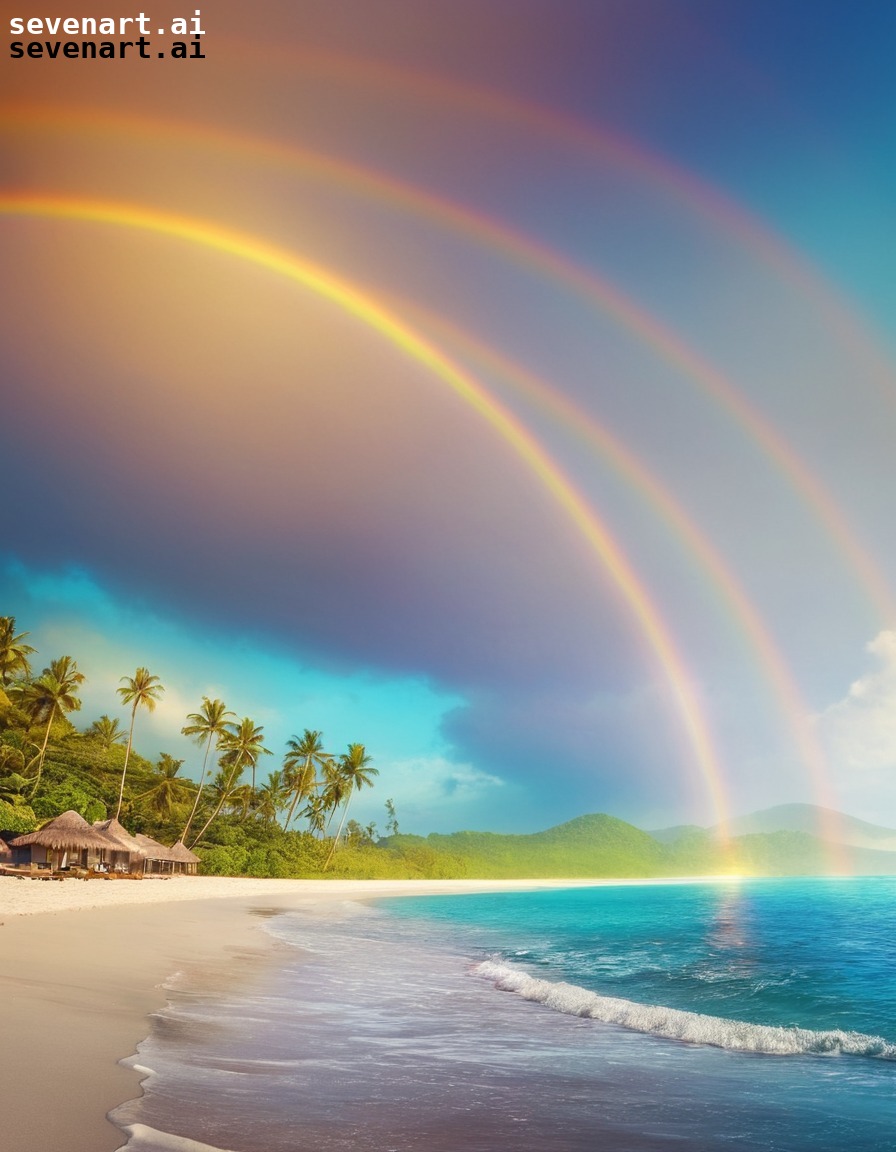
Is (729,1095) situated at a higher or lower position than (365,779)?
lower

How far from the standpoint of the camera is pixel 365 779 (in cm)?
8588

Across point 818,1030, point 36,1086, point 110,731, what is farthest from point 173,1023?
point 110,731

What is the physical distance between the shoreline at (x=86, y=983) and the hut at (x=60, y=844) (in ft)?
32.3

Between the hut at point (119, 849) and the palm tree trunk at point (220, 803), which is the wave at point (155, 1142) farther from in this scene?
the palm tree trunk at point (220, 803)

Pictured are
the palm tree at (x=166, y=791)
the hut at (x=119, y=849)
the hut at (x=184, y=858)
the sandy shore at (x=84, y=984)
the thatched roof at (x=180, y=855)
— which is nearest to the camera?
the sandy shore at (x=84, y=984)

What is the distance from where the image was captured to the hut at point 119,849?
50.8m

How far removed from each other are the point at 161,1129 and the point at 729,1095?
617cm

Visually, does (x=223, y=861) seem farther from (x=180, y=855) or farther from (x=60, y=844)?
(x=60, y=844)

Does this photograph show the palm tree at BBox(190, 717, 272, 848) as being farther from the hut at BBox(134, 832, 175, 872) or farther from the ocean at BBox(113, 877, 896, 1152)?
the ocean at BBox(113, 877, 896, 1152)

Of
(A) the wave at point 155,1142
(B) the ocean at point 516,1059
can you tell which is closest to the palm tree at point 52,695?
(B) the ocean at point 516,1059

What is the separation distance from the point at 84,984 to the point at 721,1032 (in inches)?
383

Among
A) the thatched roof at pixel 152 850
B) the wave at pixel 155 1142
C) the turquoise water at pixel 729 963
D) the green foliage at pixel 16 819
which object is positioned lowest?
the turquoise water at pixel 729 963

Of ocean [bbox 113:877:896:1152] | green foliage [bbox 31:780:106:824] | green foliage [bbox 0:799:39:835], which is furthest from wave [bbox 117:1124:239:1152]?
green foliage [bbox 31:780:106:824]

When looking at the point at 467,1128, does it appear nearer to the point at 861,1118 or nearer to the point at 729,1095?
the point at 729,1095
